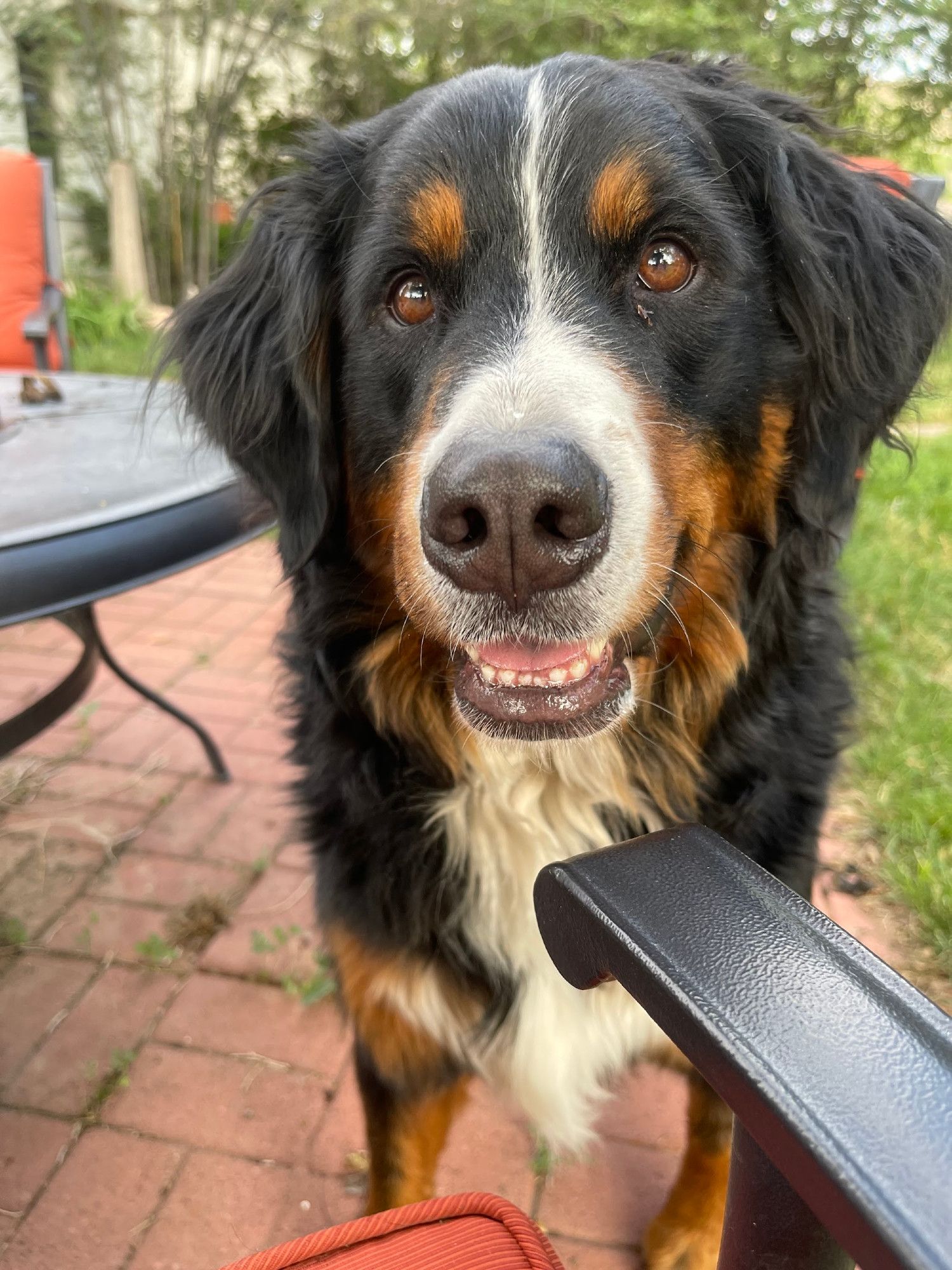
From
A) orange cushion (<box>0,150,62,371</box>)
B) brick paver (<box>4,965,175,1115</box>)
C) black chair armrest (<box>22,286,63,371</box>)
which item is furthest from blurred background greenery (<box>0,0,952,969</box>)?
brick paver (<box>4,965,175,1115</box>)

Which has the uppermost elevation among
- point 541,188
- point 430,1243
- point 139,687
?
point 541,188

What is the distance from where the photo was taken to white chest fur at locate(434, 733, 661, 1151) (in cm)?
145

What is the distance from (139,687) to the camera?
2717 mm

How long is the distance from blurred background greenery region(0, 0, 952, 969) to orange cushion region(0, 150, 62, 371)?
3.95ft

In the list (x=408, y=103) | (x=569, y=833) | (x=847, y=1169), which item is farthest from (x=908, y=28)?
(x=847, y=1169)

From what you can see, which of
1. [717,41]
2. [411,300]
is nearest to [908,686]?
[411,300]

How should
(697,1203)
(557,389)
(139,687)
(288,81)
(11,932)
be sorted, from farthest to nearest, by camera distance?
(288,81) < (139,687) < (11,932) < (697,1203) < (557,389)

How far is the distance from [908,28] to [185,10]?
5899 mm

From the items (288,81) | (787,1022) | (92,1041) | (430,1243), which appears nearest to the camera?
(787,1022)

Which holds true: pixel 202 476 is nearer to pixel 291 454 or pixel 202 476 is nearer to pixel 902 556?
pixel 291 454

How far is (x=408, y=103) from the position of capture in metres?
1.45

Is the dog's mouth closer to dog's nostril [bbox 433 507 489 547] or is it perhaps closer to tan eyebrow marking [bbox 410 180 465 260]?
dog's nostril [bbox 433 507 489 547]

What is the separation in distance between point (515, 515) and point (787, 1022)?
1.91 feet

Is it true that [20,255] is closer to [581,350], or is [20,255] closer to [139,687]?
[139,687]
